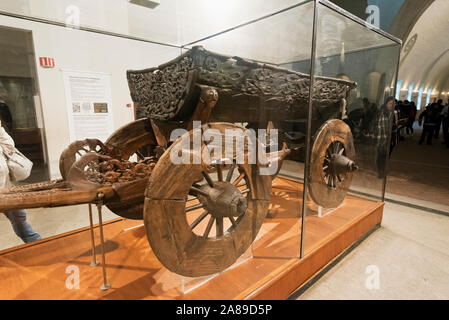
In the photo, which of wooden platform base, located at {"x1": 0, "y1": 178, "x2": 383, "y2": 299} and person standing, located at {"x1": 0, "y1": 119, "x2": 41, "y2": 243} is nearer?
wooden platform base, located at {"x1": 0, "y1": 178, "x2": 383, "y2": 299}

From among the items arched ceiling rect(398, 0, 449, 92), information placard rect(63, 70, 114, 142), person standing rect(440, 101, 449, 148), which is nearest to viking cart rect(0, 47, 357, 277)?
information placard rect(63, 70, 114, 142)

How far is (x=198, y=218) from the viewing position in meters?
1.51

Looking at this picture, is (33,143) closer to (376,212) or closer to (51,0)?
(51,0)

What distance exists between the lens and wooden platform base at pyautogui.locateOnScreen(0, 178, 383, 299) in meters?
1.54

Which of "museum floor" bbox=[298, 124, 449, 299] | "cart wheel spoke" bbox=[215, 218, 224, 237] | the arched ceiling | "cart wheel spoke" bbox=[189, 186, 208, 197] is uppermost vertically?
the arched ceiling

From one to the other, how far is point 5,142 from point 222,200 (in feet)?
5.65

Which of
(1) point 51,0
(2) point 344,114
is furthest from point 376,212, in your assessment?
(1) point 51,0

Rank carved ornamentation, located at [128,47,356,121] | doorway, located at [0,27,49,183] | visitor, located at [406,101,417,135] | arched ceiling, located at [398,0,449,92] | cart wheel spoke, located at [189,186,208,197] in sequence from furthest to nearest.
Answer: visitor, located at [406,101,417,135], arched ceiling, located at [398,0,449,92], doorway, located at [0,27,49,183], carved ornamentation, located at [128,47,356,121], cart wheel spoke, located at [189,186,208,197]

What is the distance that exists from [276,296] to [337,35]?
2154mm

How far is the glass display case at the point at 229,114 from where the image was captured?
1464 millimetres

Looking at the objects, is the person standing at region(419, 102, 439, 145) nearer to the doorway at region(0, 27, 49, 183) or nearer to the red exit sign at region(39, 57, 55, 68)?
the red exit sign at region(39, 57, 55, 68)

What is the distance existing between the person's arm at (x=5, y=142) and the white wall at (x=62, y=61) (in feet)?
0.84

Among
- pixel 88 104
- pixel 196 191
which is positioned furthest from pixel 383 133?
pixel 88 104

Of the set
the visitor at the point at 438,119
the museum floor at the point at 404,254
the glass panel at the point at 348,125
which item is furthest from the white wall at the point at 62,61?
the visitor at the point at 438,119
